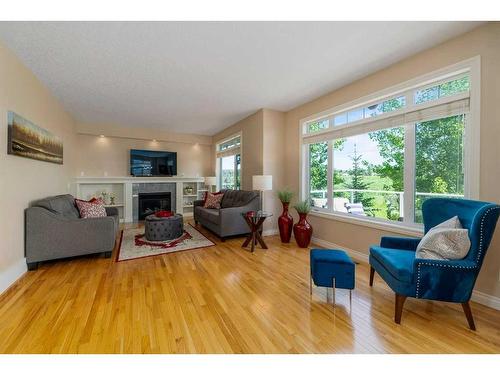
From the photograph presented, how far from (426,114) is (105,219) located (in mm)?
4415

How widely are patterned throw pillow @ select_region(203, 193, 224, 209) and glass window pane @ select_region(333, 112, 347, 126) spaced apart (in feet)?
9.81

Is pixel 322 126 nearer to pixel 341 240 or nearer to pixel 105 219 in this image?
pixel 341 240

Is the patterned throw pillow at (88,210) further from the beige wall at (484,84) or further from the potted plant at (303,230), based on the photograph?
the beige wall at (484,84)

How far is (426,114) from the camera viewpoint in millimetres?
2422

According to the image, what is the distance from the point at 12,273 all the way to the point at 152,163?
14.1ft

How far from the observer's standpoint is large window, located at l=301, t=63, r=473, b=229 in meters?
2.28

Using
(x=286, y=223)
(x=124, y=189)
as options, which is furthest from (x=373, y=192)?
(x=124, y=189)

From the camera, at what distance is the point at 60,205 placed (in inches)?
125

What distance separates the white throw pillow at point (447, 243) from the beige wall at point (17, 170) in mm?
4108

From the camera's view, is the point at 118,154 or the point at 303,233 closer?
the point at 303,233

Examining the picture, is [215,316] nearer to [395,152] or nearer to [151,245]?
[151,245]
